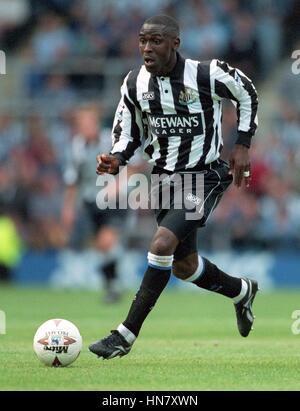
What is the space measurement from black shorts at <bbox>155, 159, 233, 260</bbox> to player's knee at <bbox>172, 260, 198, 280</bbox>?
0.06 m

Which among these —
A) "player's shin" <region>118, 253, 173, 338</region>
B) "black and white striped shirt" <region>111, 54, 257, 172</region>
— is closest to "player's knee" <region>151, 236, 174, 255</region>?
"player's shin" <region>118, 253, 173, 338</region>

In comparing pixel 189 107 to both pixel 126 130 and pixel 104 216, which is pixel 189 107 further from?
pixel 104 216

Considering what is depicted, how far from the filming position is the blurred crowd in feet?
54.0

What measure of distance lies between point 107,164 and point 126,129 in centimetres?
49

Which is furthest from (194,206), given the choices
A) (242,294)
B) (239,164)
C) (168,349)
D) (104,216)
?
(104,216)

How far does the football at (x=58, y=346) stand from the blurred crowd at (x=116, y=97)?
8551 millimetres

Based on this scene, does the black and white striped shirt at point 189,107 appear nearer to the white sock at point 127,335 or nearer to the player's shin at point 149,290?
the player's shin at point 149,290

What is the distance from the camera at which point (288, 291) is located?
51.6 ft

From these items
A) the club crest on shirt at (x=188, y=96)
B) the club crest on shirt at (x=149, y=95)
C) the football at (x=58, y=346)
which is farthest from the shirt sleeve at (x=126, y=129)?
the football at (x=58, y=346)

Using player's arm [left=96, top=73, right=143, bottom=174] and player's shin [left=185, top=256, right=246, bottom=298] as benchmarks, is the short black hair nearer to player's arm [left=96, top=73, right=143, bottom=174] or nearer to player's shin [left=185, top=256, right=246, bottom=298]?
player's arm [left=96, top=73, right=143, bottom=174]

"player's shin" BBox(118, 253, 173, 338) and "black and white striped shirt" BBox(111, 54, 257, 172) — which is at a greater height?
"black and white striped shirt" BBox(111, 54, 257, 172)

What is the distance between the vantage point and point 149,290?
7.52 meters

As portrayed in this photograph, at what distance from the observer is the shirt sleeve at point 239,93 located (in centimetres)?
791

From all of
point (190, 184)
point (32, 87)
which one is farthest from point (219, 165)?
point (32, 87)
